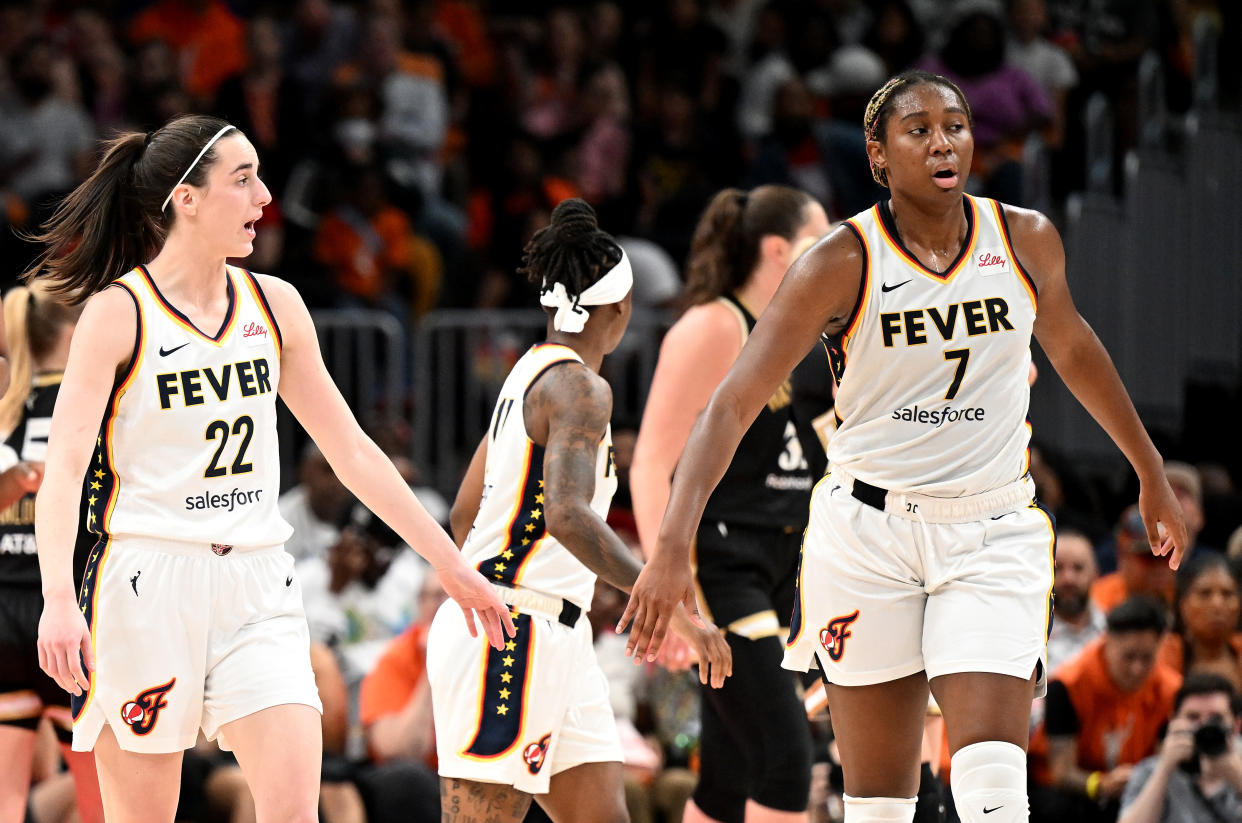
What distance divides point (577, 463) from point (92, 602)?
1259 mm

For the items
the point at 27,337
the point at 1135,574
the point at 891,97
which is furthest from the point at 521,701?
the point at 1135,574

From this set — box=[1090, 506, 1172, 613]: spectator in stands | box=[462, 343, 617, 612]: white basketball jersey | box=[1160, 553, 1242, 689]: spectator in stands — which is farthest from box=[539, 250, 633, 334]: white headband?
box=[1090, 506, 1172, 613]: spectator in stands

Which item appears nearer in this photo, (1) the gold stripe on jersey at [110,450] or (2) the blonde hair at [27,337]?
(1) the gold stripe on jersey at [110,450]

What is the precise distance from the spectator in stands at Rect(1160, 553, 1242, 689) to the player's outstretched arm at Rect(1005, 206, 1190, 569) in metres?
3.25

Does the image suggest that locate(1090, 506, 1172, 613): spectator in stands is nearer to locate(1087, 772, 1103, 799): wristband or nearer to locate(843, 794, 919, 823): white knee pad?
locate(1087, 772, 1103, 799): wristband

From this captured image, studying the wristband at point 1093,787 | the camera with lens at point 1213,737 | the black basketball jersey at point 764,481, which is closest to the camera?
the black basketball jersey at point 764,481

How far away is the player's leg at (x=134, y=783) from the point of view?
4.13m

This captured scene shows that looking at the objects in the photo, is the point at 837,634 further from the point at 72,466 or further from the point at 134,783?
the point at 72,466

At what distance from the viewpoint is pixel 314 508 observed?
385 inches

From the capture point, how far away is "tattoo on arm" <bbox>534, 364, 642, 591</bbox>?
4.39 metres

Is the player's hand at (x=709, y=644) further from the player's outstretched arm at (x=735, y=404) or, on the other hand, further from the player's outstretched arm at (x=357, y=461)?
the player's outstretched arm at (x=357, y=461)

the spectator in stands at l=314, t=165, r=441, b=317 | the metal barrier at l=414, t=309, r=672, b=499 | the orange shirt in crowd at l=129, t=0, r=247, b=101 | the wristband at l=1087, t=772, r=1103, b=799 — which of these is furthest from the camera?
the orange shirt in crowd at l=129, t=0, r=247, b=101

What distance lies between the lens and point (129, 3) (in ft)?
44.3

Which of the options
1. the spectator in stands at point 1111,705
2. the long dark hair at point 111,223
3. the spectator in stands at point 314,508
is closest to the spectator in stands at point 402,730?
the spectator in stands at point 314,508
